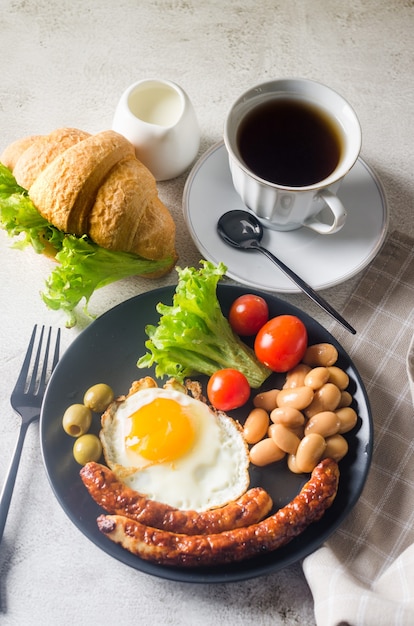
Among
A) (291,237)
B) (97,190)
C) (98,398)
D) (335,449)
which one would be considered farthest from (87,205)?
(335,449)

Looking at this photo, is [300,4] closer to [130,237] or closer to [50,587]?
[130,237]

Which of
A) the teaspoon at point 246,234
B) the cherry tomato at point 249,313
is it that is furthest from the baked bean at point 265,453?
the teaspoon at point 246,234

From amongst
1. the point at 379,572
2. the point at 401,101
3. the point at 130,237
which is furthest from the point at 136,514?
the point at 401,101

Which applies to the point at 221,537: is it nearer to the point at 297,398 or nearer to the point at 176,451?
the point at 176,451

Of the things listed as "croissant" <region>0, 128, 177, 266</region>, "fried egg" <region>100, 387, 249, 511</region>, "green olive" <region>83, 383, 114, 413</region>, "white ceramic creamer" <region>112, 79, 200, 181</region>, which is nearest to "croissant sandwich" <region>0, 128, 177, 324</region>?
"croissant" <region>0, 128, 177, 266</region>

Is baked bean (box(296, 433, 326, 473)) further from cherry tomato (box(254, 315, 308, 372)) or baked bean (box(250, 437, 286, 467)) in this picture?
cherry tomato (box(254, 315, 308, 372))

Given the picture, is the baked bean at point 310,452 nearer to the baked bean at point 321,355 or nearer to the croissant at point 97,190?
the baked bean at point 321,355
